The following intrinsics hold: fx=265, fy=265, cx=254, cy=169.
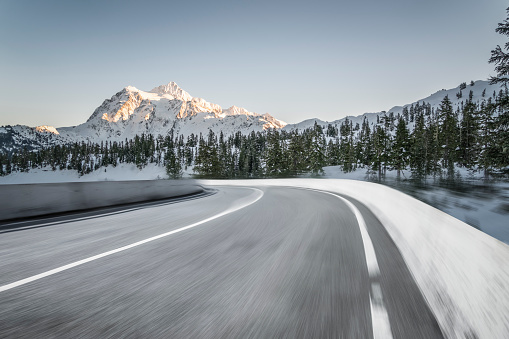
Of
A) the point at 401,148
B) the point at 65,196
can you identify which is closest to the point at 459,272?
the point at 65,196

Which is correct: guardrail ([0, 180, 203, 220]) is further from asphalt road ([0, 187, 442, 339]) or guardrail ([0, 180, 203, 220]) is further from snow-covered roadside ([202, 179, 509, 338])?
snow-covered roadside ([202, 179, 509, 338])

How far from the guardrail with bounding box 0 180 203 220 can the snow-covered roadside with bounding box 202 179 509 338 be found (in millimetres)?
8727

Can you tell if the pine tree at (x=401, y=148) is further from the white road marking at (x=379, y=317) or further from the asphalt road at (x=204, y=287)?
the white road marking at (x=379, y=317)

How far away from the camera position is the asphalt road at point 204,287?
2.05 m

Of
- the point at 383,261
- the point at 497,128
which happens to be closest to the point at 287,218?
the point at 383,261

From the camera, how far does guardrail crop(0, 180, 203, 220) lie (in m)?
6.73

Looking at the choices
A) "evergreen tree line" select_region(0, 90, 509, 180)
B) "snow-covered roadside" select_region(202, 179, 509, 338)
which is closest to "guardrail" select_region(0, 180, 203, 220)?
"snow-covered roadside" select_region(202, 179, 509, 338)

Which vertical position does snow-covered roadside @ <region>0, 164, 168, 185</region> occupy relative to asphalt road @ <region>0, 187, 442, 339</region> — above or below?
below

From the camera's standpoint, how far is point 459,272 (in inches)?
84.4

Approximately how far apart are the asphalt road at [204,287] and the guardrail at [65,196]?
2.30 metres

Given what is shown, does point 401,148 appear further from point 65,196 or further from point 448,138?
point 65,196

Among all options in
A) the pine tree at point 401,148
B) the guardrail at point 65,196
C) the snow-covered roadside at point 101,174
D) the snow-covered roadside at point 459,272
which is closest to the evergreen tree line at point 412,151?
the pine tree at point 401,148

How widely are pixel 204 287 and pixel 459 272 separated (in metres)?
2.30

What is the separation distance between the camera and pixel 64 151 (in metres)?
176
